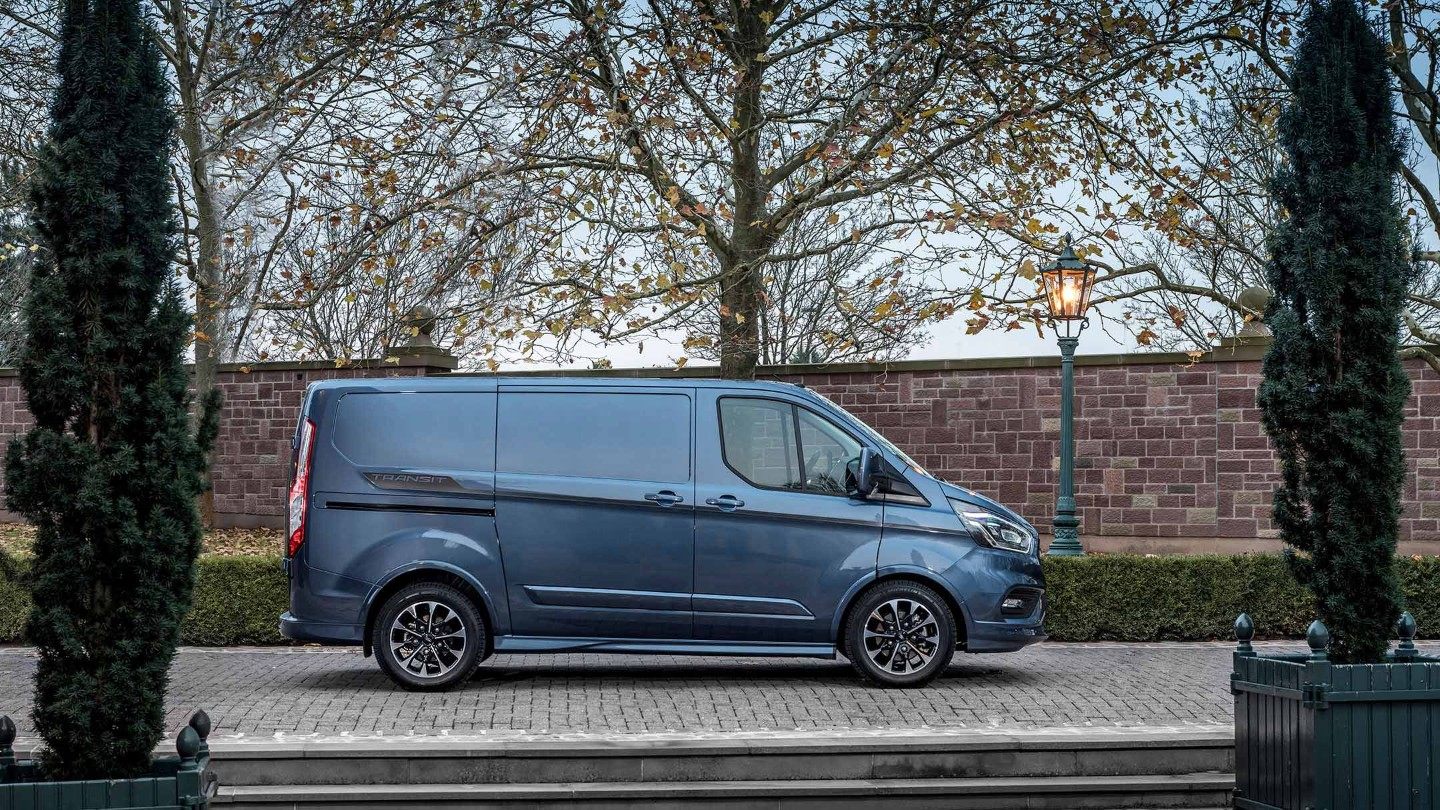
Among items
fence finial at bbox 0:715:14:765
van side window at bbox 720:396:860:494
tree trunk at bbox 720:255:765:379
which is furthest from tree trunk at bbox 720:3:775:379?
fence finial at bbox 0:715:14:765

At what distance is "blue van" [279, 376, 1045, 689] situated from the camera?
31.4 ft

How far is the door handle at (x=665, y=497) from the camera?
971 cm

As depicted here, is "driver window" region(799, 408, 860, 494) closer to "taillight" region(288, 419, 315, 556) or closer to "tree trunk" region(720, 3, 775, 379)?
"taillight" region(288, 419, 315, 556)

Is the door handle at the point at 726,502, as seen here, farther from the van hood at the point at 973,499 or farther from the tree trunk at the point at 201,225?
the tree trunk at the point at 201,225

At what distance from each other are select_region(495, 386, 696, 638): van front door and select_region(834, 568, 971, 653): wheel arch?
1.01 m

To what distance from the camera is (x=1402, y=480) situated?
698 cm

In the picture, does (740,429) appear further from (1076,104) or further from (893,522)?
(1076,104)

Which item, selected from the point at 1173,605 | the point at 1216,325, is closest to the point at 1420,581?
the point at 1173,605

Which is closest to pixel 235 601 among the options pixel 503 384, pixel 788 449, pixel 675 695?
pixel 503 384

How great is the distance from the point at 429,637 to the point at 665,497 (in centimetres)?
179

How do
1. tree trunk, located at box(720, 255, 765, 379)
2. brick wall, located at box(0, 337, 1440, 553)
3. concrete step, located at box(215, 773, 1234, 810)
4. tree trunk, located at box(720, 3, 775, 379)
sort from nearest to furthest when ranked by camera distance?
1. concrete step, located at box(215, 773, 1234, 810)
2. tree trunk, located at box(720, 3, 775, 379)
3. tree trunk, located at box(720, 255, 765, 379)
4. brick wall, located at box(0, 337, 1440, 553)

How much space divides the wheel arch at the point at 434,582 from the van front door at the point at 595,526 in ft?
0.61

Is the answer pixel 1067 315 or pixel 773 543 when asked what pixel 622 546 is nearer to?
pixel 773 543

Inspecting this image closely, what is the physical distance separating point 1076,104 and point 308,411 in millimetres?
9376
